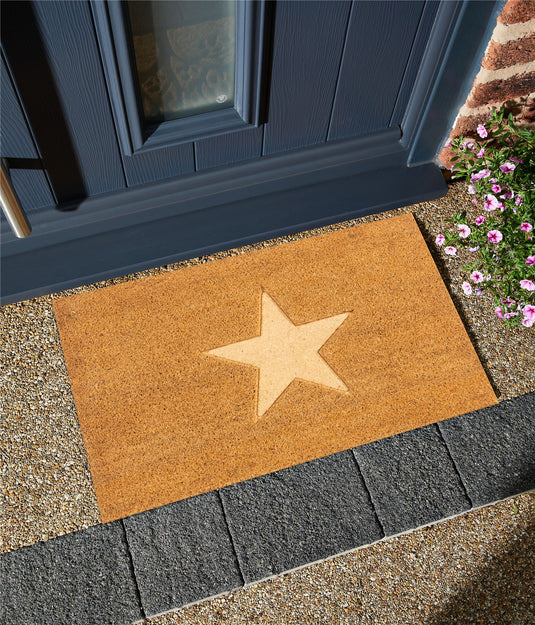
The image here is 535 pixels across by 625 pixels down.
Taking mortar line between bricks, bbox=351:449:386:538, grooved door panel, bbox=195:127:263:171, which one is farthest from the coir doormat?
grooved door panel, bbox=195:127:263:171

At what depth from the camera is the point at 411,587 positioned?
217cm

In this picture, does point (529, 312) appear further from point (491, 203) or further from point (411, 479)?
point (411, 479)

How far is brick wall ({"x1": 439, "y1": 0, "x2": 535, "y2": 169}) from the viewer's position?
2.12 m

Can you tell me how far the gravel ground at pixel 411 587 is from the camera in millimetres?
2125

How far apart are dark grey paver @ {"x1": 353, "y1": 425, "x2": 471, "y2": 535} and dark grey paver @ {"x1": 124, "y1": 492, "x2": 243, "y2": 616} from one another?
54 cm

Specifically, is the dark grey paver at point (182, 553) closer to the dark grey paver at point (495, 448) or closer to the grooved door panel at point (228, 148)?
the dark grey paver at point (495, 448)

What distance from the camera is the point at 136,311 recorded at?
2498mm

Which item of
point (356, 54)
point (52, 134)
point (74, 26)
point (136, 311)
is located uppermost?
point (74, 26)

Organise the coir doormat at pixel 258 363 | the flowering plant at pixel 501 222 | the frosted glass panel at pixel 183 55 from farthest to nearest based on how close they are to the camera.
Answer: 1. the flowering plant at pixel 501 222
2. the coir doormat at pixel 258 363
3. the frosted glass panel at pixel 183 55

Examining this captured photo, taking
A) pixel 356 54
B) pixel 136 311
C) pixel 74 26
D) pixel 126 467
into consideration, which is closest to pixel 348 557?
pixel 126 467

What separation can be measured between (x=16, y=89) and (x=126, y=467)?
1.26 meters

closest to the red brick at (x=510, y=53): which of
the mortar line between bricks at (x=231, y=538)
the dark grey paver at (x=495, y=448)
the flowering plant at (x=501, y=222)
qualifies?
the flowering plant at (x=501, y=222)

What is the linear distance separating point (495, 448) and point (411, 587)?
22.8 inches

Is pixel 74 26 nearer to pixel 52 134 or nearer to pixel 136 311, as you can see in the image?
pixel 52 134
